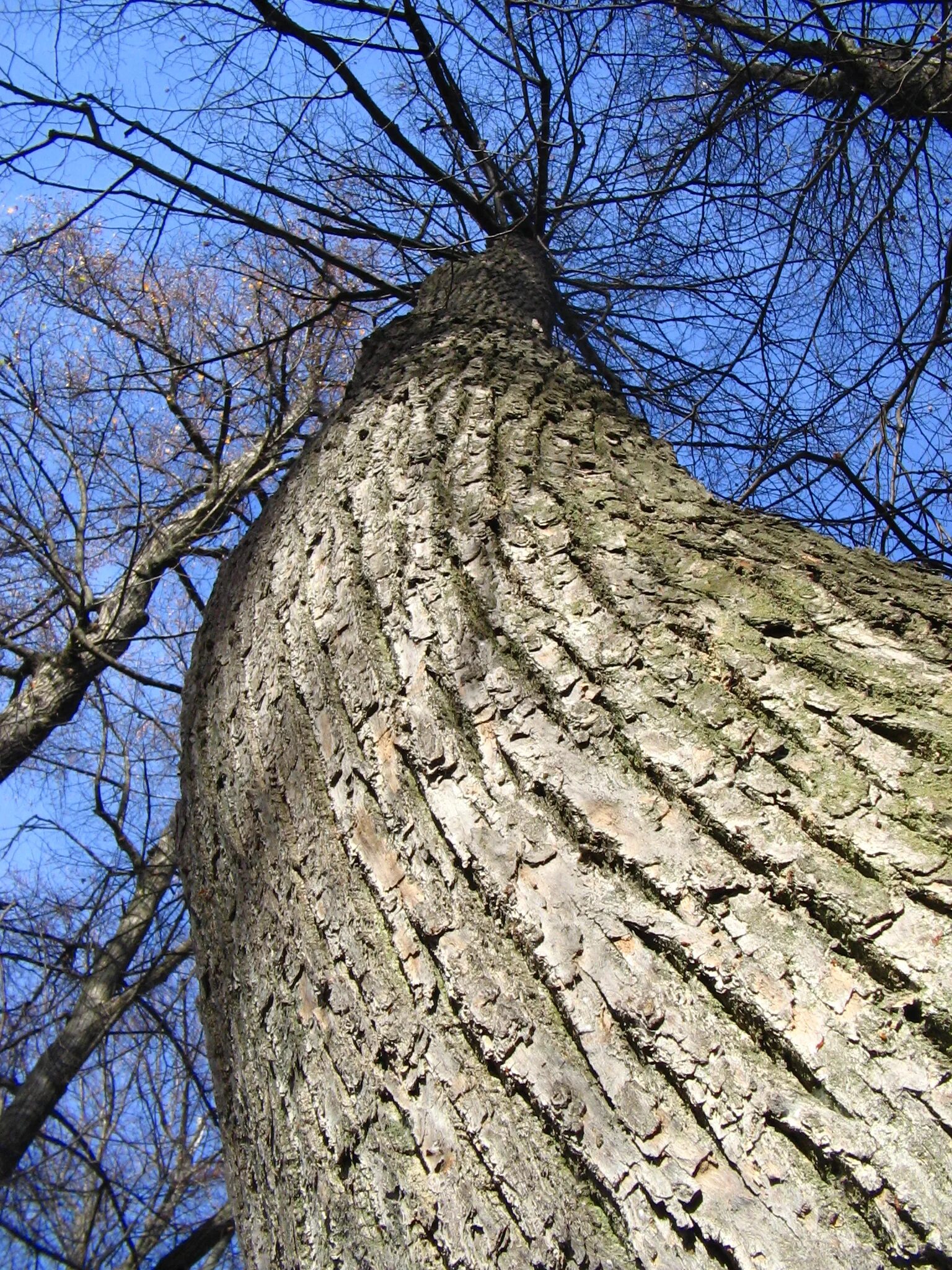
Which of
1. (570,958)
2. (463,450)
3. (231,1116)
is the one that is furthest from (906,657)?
(231,1116)

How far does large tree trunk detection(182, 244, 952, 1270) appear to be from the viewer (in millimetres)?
702

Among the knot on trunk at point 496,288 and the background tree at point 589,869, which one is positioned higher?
the knot on trunk at point 496,288

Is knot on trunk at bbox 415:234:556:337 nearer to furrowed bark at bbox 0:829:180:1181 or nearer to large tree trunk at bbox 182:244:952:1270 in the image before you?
large tree trunk at bbox 182:244:952:1270

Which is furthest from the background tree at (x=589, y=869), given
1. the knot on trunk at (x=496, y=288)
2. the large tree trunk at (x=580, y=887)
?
the knot on trunk at (x=496, y=288)

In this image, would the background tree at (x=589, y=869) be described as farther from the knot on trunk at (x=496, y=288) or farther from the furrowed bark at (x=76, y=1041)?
the furrowed bark at (x=76, y=1041)

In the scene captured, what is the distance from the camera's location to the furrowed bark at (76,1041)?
431 centimetres

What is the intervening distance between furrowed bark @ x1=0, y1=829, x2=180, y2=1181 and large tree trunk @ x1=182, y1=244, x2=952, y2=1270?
132 inches

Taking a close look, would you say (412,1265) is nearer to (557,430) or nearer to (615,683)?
(615,683)

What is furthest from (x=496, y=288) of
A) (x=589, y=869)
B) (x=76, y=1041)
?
(x=76, y=1041)

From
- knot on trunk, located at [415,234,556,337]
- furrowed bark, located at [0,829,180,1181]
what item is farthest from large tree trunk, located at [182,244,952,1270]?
furrowed bark, located at [0,829,180,1181]

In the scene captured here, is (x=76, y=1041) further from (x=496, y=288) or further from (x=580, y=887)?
(x=580, y=887)

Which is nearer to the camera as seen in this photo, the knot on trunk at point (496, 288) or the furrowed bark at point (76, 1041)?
the knot on trunk at point (496, 288)

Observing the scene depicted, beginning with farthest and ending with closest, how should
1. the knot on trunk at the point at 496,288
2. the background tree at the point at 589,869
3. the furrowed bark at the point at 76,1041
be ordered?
the furrowed bark at the point at 76,1041 → the knot on trunk at the point at 496,288 → the background tree at the point at 589,869

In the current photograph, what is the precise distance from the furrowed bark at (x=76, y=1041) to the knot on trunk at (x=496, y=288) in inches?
117
